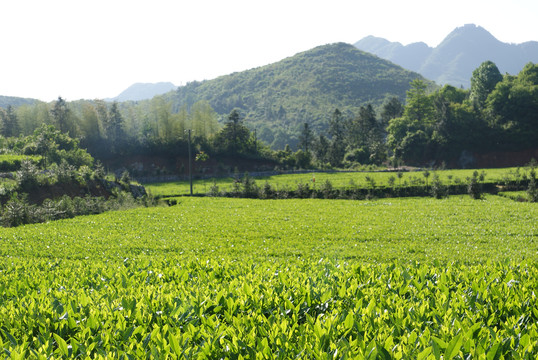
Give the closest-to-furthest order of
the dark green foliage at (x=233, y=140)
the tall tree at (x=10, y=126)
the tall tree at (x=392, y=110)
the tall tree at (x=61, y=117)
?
the tall tree at (x=61, y=117), the tall tree at (x=10, y=126), the dark green foliage at (x=233, y=140), the tall tree at (x=392, y=110)

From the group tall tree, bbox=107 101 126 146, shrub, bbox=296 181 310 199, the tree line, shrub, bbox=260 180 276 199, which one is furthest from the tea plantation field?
tall tree, bbox=107 101 126 146

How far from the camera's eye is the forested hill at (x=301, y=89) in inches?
4801

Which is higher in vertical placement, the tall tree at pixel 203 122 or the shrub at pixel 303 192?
the tall tree at pixel 203 122

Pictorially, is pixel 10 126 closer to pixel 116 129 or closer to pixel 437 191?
pixel 116 129

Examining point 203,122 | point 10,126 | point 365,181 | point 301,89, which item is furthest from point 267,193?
point 301,89

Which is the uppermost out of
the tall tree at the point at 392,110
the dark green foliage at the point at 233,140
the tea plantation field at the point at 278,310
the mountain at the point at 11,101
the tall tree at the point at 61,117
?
the mountain at the point at 11,101

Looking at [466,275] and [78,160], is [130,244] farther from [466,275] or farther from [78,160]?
[78,160]

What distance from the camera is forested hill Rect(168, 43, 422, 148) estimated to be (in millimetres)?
121938

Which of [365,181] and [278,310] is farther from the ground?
[278,310]

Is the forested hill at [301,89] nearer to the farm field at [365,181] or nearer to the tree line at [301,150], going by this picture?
the tree line at [301,150]

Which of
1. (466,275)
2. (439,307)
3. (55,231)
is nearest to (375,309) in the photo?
(439,307)

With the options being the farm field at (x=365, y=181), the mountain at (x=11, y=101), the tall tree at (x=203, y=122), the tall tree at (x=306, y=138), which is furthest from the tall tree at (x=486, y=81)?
the mountain at (x=11, y=101)

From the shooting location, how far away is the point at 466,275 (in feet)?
15.0

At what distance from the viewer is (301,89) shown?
14075 cm
